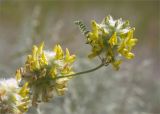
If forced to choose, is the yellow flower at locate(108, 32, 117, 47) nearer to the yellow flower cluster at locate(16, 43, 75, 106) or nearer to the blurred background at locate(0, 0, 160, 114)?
the yellow flower cluster at locate(16, 43, 75, 106)

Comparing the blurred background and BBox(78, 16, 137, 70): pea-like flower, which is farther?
the blurred background

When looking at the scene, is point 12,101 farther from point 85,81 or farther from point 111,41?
point 85,81

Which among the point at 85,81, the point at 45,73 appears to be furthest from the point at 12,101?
the point at 85,81

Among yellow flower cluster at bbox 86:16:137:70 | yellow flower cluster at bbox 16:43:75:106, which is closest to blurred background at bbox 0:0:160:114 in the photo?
yellow flower cluster at bbox 16:43:75:106

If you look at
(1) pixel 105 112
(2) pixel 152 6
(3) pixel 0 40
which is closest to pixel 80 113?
(1) pixel 105 112

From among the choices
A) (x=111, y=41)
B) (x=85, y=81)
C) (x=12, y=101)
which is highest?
(x=85, y=81)
